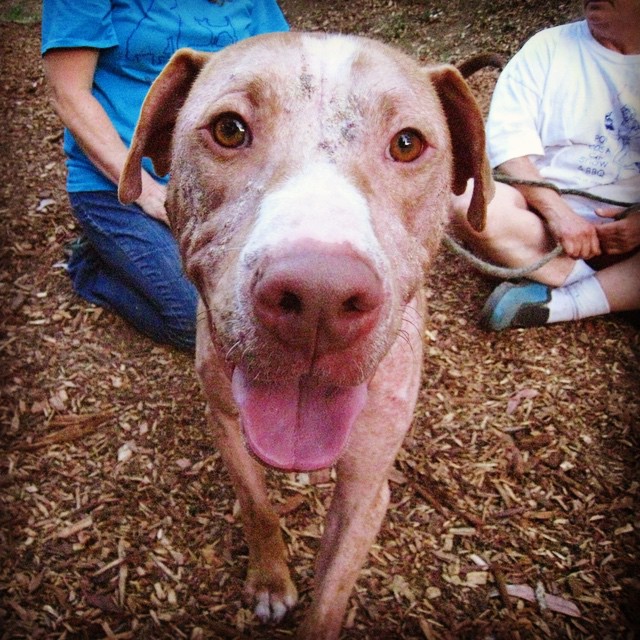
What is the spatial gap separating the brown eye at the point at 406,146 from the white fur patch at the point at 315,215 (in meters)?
0.30

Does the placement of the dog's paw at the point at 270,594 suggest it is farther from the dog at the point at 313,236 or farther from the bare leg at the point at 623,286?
the bare leg at the point at 623,286

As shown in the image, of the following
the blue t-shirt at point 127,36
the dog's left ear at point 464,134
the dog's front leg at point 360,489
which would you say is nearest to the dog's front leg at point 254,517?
the dog's front leg at point 360,489

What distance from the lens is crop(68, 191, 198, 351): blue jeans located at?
3135mm

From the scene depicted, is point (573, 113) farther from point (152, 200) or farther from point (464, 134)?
point (152, 200)

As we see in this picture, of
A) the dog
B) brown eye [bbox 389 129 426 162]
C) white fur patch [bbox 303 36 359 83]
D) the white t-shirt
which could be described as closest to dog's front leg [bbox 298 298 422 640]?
the dog

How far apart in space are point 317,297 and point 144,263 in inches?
90.4

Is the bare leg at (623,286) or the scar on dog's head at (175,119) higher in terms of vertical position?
the scar on dog's head at (175,119)

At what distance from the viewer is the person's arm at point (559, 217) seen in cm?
336

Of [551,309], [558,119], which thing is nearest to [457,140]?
[558,119]

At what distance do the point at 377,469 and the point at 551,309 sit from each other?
6.98ft

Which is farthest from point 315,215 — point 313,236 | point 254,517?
point 254,517

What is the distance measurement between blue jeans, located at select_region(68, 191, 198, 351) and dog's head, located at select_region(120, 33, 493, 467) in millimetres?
1120

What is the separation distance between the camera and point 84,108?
291 centimetres

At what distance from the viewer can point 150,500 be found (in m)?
2.67
